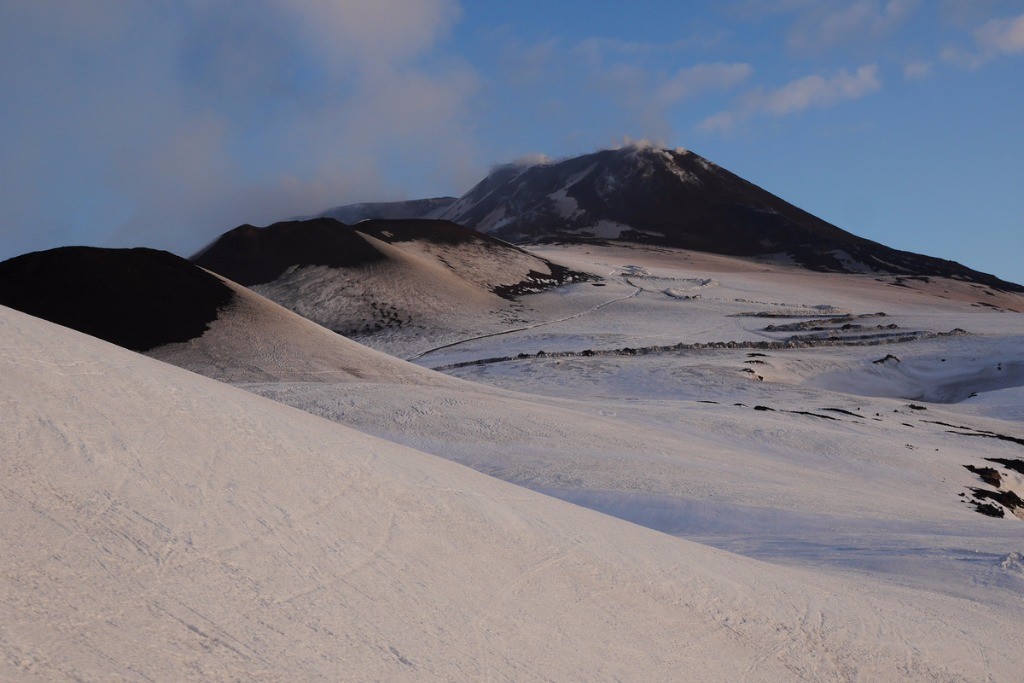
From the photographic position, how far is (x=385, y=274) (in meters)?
51.0

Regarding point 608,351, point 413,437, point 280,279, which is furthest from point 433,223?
point 413,437

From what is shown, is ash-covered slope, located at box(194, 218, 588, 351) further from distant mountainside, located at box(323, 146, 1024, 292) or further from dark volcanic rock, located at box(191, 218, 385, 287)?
distant mountainside, located at box(323, 146, 1024, 292)

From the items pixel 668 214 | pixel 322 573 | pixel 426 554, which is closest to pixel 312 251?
pixel 426 554

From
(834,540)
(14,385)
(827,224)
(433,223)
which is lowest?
(834,540)

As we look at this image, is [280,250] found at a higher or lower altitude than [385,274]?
higher

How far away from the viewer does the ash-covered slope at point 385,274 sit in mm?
46469

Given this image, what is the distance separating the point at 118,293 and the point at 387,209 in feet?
536

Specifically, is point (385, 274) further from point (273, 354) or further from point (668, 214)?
point (668, 214)

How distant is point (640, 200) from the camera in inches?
4793

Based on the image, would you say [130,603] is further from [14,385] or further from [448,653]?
[14,385]

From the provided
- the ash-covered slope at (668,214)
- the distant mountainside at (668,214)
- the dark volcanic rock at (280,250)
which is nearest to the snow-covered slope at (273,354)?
the dark volcanic rock at (280,250)

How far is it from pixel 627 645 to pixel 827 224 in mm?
119616

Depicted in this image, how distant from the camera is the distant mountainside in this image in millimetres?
94812

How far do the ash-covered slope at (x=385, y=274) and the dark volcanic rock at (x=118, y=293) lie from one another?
66.3 ft
